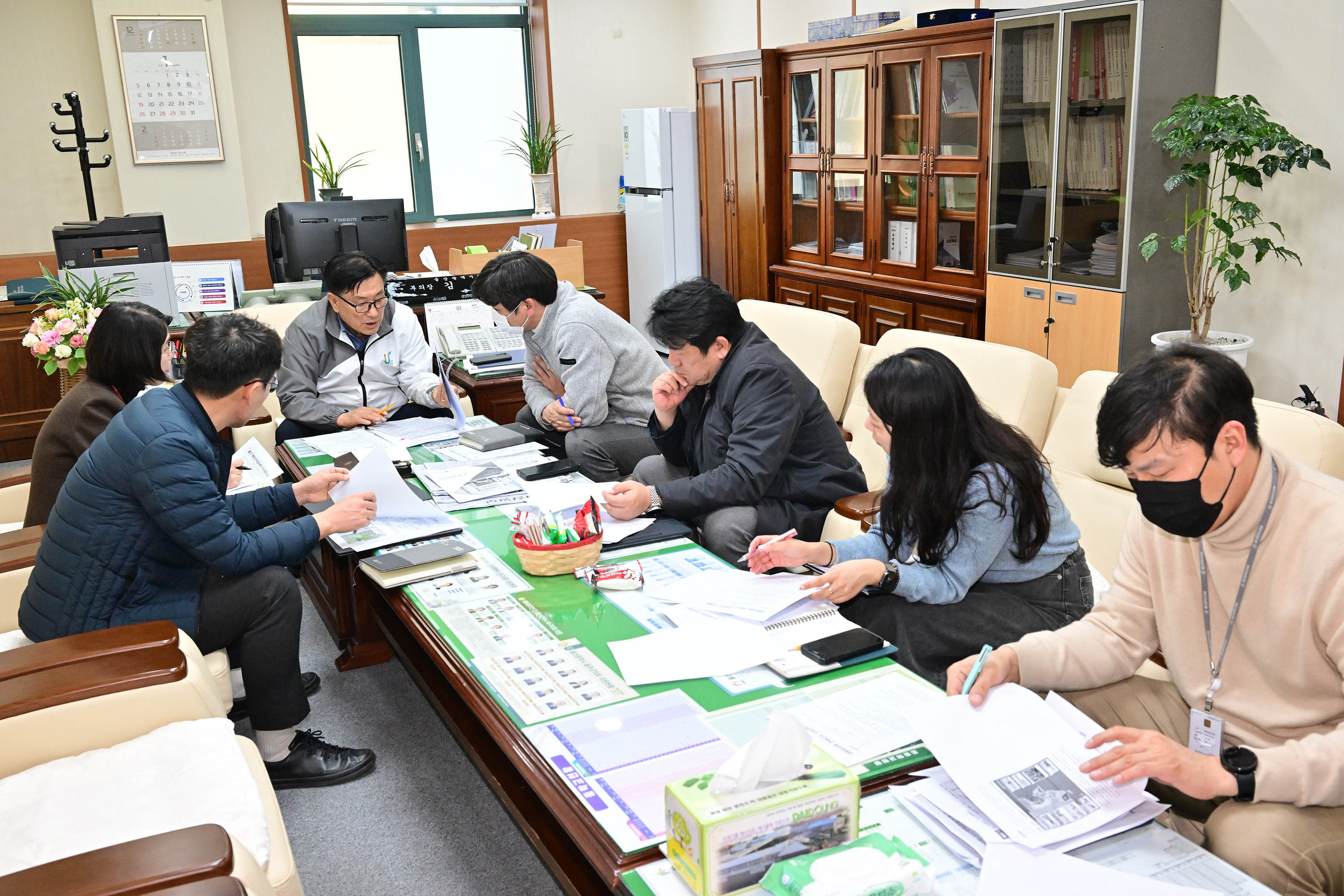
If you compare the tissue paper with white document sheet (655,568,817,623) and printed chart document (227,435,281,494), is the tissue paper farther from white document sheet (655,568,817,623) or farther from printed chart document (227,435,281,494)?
printed chart document (227,435,281,494)

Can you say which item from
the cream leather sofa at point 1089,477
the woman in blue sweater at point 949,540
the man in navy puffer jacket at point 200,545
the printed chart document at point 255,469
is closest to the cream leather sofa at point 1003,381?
the cream leather sofa at point 1089,477

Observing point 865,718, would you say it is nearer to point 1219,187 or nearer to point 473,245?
point 1219,187

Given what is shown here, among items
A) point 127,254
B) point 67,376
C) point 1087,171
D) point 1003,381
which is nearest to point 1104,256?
point 1087,171

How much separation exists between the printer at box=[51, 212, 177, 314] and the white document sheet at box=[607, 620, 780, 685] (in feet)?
11.0

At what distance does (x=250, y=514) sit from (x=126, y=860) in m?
1.26

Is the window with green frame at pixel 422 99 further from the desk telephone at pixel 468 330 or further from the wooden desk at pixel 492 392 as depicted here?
the wooden desk at pixel 492 392

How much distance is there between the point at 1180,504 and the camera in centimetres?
146

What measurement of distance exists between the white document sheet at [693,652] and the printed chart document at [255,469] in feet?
4.96

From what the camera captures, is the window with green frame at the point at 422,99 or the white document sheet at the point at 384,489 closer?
the white document sheet at the point at 384,489

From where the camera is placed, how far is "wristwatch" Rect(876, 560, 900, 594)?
2020 mm

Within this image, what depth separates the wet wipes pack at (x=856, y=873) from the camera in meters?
1.12

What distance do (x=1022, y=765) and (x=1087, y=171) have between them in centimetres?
345

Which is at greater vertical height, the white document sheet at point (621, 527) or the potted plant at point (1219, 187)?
the potted plant at point (1219, 187)

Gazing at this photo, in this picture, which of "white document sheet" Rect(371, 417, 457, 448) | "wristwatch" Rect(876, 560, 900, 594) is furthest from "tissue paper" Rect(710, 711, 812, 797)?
"white document sheet" Rect(371, 417, 457, 448)
